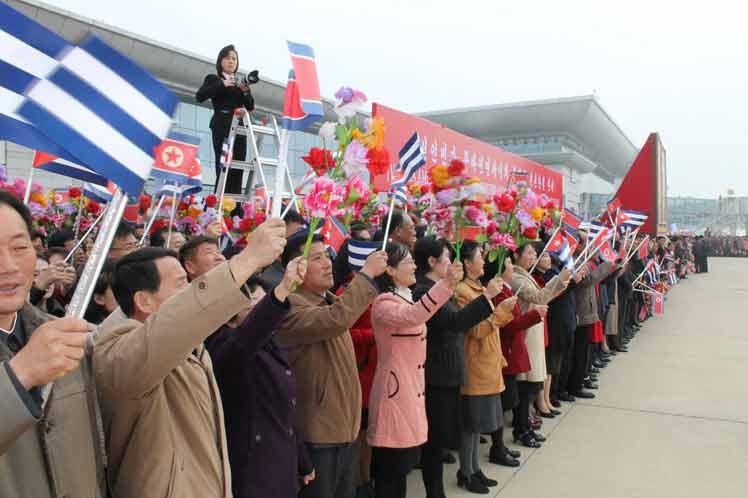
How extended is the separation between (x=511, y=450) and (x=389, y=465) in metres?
1.73

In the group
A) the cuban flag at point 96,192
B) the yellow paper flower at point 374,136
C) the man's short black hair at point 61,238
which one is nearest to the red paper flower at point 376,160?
the yellow paper flower at point 374,136

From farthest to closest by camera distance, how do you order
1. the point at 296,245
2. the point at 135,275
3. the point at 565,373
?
the point at 565,373 < the point at 296,245 < the point at 135,275

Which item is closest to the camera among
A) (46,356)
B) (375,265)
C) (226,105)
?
(46,356)

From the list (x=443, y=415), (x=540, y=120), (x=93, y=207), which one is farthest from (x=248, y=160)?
(x=540, y=120)

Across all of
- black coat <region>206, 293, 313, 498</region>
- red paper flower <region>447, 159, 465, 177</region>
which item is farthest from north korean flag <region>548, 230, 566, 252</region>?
black coat <region>206, 293, 313, 498</region>

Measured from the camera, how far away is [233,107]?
539cm

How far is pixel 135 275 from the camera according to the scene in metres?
1.76

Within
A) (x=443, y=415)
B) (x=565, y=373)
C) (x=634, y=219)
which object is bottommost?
(x=565, y=373)

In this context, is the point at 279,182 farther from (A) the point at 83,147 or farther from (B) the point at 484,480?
(B) the point at 484,480

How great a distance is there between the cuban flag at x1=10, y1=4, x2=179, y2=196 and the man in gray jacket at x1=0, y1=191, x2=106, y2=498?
0.19m

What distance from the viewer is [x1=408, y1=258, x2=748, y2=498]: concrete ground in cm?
389

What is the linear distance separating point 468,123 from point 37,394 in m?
36.5

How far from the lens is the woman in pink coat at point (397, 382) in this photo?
117 inches

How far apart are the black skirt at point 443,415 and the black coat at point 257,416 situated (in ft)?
4.16
